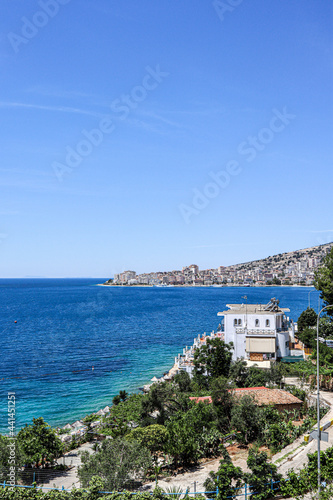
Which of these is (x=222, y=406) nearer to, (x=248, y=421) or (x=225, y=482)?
(x=248, y=421)

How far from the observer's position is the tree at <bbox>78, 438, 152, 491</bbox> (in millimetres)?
15070

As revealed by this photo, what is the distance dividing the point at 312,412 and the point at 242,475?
409 inches

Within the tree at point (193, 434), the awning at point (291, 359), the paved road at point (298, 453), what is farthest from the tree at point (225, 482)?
the awning at point (291, 359)

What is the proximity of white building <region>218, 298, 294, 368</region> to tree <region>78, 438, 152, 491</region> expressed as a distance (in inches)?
856

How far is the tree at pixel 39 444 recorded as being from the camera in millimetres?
18391

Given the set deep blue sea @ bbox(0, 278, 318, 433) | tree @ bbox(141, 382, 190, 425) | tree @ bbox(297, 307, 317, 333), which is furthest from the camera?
tree @ bbox(297, 307, 317, 333)

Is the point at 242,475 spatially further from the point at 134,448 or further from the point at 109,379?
the point at 109,379

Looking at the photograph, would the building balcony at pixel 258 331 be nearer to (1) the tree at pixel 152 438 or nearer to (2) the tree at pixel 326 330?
(2) the tree at pixel 326 330

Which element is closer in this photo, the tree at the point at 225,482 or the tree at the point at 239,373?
the tree at the point at 225,482

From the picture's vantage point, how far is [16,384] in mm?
41250

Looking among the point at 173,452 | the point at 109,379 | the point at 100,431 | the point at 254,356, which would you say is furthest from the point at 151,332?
the point at 173,452

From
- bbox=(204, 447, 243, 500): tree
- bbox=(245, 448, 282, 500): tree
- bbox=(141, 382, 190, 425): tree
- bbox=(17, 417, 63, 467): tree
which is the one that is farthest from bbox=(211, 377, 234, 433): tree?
bbox=(17, 417, 63, 467): tree

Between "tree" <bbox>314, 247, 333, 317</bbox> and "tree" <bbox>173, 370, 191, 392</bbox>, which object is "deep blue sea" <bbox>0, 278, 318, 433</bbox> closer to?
"tree" <bbox>173, 370, 191, 392</bbox>

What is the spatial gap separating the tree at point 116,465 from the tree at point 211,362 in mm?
16619
